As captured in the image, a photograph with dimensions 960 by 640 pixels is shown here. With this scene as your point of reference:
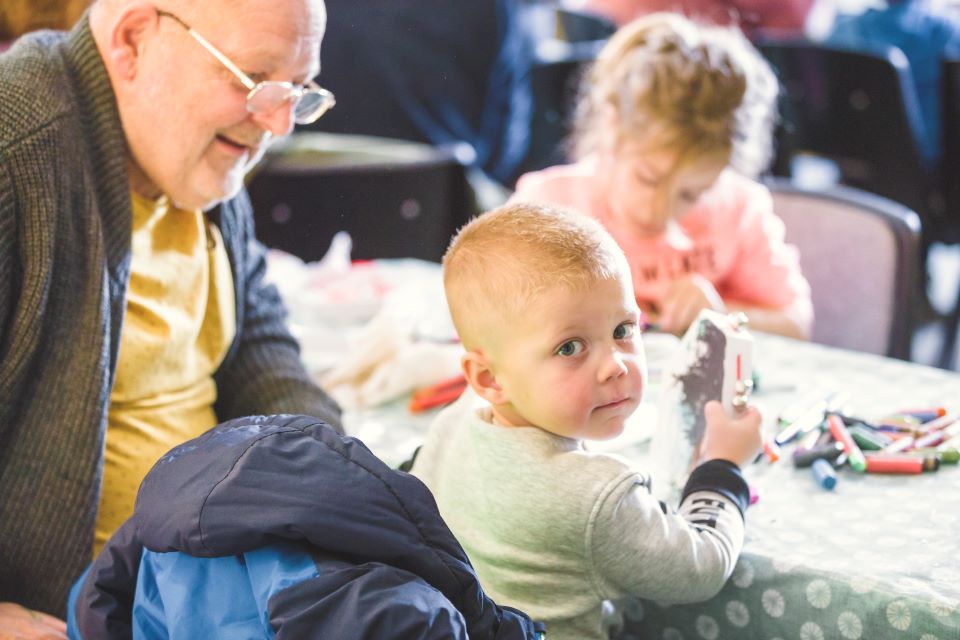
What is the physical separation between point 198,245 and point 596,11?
246 centimetres

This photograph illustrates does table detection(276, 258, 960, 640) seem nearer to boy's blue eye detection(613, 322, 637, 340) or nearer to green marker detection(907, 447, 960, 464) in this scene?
green marker detection(907, 447, 960, 464)

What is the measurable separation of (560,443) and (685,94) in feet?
3.27

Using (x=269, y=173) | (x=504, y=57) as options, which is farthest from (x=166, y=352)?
(x=504, y=57)

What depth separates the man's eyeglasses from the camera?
1.29 meters

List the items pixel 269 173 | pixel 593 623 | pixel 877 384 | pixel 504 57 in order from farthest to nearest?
1. pixel 504 57
2. pixel 269 173
3. pixel 877 384
4. pixel 593 623

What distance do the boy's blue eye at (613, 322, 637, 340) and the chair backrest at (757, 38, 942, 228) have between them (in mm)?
2263

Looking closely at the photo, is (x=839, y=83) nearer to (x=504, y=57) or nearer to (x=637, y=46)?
(x=504, y=57)

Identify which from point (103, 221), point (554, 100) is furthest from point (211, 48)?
point (554, 100)

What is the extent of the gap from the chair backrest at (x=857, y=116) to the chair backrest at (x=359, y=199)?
102cm

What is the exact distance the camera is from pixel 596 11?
368cm

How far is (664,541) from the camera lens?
1.05 metres

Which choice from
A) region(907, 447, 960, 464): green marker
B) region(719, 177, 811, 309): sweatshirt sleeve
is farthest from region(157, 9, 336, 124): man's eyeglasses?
region(719, 177, 811, 309): sweatshirt sleeve

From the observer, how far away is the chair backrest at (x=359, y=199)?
2.94 metres

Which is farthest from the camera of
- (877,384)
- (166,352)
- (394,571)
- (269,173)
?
(269,173)
